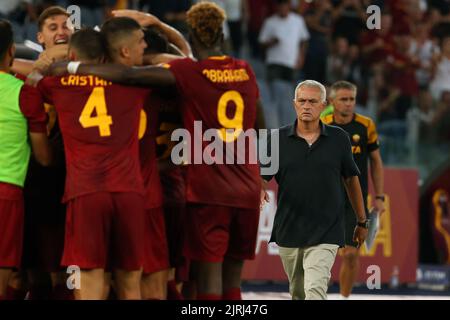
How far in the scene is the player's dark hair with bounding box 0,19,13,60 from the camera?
28.3 ft

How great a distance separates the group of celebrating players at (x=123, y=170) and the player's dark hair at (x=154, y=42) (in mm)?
12

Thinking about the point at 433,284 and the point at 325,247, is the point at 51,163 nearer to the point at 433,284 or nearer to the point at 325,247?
the point at 325,247

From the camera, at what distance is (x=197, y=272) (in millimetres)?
8797

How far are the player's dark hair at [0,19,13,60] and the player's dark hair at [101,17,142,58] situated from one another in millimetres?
758

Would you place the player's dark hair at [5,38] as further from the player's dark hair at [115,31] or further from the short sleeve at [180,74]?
the short sleeve at [180,74]

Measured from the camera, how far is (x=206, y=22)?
885 cm

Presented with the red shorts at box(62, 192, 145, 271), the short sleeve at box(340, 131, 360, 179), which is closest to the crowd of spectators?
the short sleeve at box(340, 131, 360, 179)

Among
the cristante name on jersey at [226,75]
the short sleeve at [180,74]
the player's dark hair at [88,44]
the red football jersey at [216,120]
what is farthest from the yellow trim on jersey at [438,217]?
the player's dark hair at [88,44]

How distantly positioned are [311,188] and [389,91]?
11091mm

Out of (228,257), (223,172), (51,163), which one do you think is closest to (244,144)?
(223,172)

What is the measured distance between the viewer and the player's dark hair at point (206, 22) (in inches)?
348

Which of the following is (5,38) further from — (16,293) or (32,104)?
(16,293)
